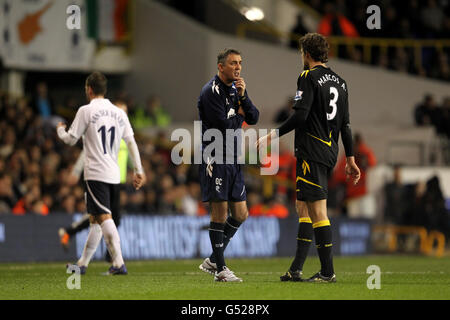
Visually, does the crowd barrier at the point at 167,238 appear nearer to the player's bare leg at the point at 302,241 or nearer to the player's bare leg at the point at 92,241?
the player's bare leg at the point at 92,241

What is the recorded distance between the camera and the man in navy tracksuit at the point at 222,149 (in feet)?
31.6

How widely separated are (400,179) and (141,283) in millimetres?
13297

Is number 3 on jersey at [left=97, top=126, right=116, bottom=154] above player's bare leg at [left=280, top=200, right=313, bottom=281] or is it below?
above

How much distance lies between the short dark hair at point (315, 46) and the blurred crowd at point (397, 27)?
16846mm

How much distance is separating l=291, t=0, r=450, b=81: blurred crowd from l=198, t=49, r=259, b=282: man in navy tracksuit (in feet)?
54.7

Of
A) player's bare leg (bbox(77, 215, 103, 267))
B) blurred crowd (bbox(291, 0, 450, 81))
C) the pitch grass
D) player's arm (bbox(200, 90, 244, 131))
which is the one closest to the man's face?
player's arm (bbox(200, 90, 244, 131))

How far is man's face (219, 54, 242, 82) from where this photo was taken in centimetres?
967

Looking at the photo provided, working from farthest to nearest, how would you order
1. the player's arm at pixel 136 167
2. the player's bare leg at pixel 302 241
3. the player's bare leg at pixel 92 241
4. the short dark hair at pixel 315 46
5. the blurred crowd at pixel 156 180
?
the blurred crowd at pixel 156 180, the player's bare leg at pixel 92 241, the player's arm at pixel 136 167, the player's bare leg at pixel 302 241, the short dark hair at pixel 315 46

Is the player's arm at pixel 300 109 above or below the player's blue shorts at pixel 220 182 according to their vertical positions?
above

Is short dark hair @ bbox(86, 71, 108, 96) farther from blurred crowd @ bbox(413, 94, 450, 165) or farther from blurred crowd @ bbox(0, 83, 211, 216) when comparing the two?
blurred crowd @ bbox(413, 94, 450, 165)

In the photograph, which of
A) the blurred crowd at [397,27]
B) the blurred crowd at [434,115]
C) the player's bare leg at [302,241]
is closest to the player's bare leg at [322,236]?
the player's bare leg at [302,241]

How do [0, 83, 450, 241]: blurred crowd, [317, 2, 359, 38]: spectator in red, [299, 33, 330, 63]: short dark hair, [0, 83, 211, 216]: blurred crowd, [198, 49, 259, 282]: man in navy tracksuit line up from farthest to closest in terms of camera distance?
[317, 2, 359, 38]: spectator in red → [0, 83, 450, 241]: blurred crowd → [0, 83, 211, 216]: blurred crowd → [198, 49, 259, 282]: man in navy tracksuit → [299, 33, 330, 63]: short dark hair
